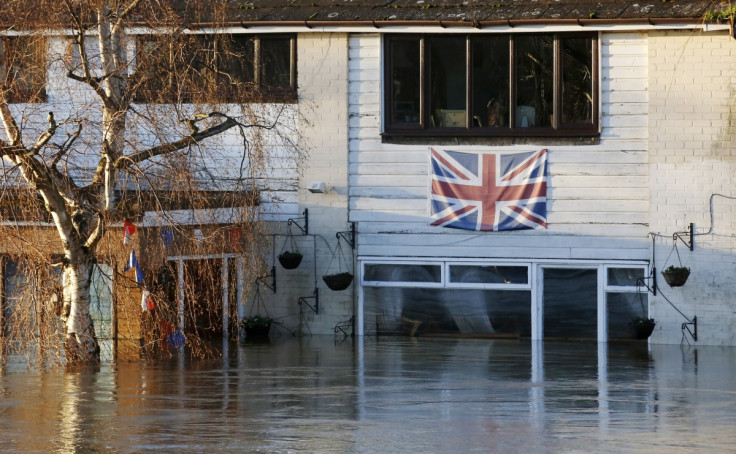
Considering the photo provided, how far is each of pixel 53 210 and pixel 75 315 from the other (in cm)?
145

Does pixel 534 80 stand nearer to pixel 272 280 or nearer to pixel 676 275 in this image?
pixel 676 275

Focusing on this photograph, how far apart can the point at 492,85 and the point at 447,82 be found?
728mm

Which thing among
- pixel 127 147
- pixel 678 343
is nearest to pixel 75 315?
pixel 127 147

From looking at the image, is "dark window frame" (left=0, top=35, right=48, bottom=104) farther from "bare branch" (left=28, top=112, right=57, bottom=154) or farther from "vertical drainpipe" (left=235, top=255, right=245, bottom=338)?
"vertical drainpipe" (left=235, top=255, right=245, bottom=338)

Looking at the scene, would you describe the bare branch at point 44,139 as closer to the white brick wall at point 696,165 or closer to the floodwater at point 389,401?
the floodwater at point 389,401

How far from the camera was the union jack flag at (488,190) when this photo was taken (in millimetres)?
19641

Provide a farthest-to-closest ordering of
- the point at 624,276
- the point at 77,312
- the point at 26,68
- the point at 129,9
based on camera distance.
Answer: the point at 624,276 → the point at 77,312 → the point at 129,9 → the point at 26,68

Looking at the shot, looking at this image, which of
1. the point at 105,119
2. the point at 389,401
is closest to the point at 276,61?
the point at 105,119

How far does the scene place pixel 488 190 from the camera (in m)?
19.8

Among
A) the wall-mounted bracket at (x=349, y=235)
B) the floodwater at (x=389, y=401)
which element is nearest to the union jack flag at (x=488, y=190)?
the wall-mounted bracket at (x=349, y=235)

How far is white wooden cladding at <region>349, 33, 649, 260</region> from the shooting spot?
19.3 m

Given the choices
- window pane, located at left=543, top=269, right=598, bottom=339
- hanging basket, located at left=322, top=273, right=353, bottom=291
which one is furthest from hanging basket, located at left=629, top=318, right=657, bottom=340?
hanging basket, located at left=322, top=273, right=353, bottom=291

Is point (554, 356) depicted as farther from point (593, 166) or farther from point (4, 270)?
point (4, 270)

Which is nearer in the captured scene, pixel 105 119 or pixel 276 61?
pixel 105 119
